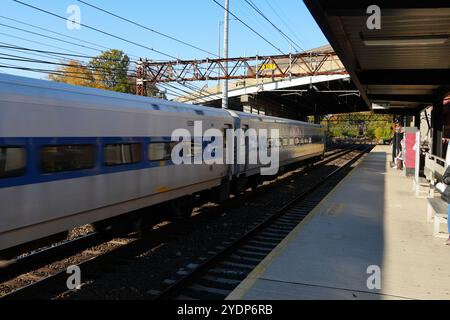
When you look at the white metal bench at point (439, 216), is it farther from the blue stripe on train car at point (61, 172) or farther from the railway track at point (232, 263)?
the blue stripe on train car at point (61, 172)

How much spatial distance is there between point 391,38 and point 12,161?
739 centimetres

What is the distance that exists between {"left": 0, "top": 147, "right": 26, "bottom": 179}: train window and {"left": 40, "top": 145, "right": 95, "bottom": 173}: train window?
364 millimetres

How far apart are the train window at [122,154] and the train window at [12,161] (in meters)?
1.86

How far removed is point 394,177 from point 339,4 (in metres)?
15.4

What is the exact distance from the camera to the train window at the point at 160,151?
368 inches

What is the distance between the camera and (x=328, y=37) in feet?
28.1

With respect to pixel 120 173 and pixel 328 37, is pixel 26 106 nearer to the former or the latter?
pixel 120 173

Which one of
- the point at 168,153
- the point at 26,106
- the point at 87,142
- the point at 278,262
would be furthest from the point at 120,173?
the point at 278,262

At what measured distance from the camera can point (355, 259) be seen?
7570mm

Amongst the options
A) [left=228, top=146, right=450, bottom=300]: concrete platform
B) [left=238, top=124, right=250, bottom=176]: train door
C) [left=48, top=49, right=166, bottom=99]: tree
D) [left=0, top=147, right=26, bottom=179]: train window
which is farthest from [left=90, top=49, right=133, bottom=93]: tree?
[left=0, top=147, right=26, bottom=179]: train window

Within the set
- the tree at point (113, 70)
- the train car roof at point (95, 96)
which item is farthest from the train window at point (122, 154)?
the tree at point (113, 70)

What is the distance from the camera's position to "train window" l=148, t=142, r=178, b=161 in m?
9.36

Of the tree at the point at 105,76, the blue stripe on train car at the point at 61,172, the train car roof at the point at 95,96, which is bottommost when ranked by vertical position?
the blue stripe on train car at the point at 61,172

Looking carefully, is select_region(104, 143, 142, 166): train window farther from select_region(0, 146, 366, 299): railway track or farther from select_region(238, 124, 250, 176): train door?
select_region(238, 124, 250, 176): train door
